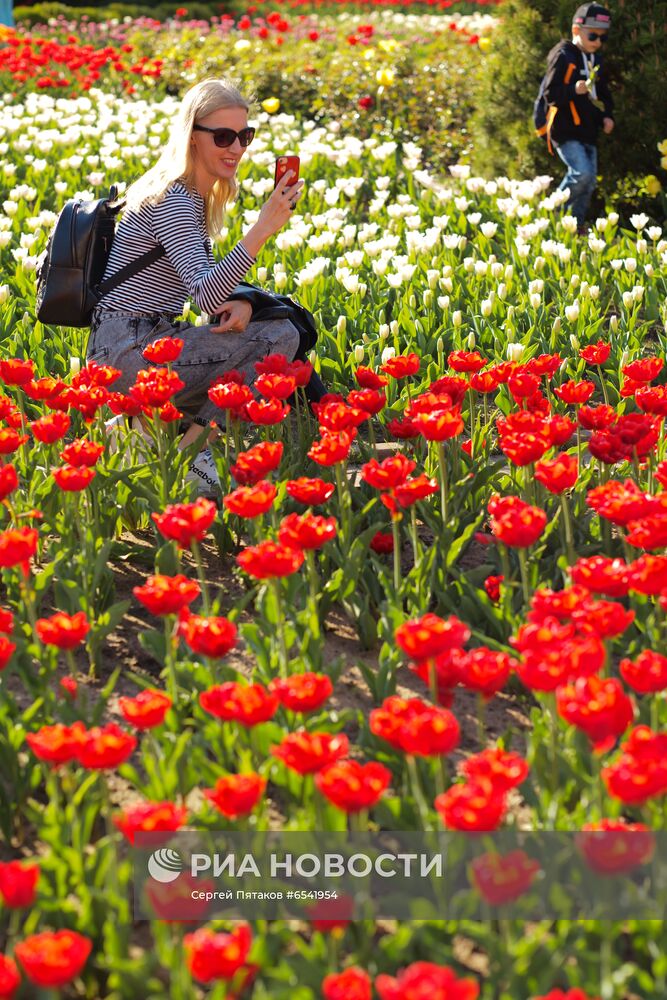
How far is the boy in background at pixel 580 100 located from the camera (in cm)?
760

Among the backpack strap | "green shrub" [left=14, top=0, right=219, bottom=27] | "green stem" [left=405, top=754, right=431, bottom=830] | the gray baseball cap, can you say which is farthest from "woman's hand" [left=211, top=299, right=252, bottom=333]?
"green shrub" [left=14, top=0, right=219, bottom=27]

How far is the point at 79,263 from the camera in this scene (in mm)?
4590

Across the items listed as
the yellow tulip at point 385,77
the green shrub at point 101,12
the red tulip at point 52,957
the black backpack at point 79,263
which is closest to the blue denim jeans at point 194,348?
the black backpack at point 79,263

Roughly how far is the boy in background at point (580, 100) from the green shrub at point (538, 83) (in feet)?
0.97

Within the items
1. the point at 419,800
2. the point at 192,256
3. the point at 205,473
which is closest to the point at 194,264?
the point at 192,256

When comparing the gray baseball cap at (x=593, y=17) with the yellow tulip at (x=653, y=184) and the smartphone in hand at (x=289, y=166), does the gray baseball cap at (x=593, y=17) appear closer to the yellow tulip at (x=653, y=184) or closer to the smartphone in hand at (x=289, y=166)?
the yellow tulip at (x=653, y=184)

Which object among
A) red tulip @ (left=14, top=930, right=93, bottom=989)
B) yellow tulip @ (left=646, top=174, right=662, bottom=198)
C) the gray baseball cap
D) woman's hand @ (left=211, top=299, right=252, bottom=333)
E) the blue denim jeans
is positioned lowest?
yellow tulip @ (left=646, top=174, right=662, bottom=198)

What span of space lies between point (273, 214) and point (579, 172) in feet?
12.9

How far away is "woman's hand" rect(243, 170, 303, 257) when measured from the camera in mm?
4266

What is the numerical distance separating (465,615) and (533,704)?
0.98 feet

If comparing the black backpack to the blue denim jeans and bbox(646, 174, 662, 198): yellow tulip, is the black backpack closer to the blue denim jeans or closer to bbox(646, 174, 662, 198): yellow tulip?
the blue denim jeans

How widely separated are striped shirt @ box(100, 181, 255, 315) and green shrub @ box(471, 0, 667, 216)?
14.4 feet

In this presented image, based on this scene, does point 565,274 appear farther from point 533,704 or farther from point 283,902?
point 283,902

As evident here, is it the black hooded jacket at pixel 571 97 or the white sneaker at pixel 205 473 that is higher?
the black hooded jacket at pixel 571 97
